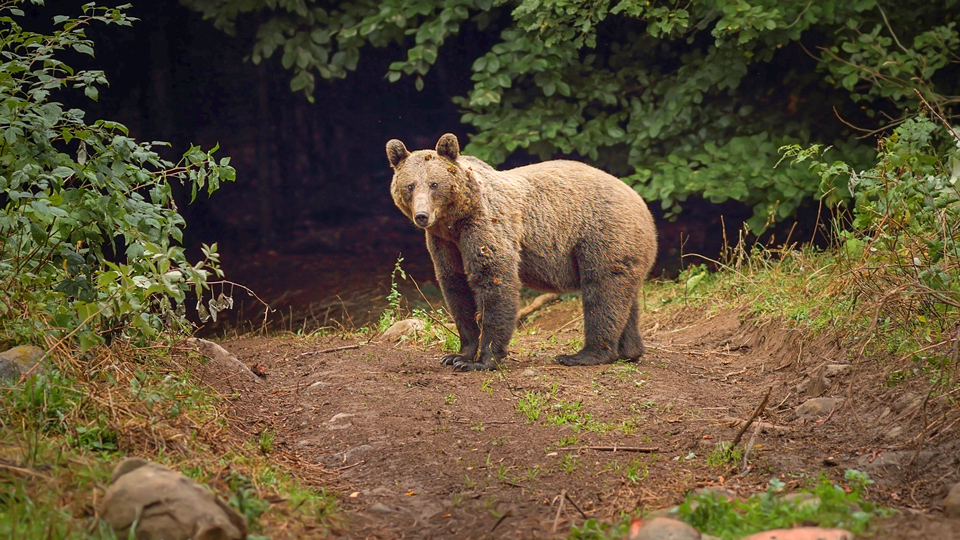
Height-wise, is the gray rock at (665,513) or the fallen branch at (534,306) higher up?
the gray rock at (665,513)

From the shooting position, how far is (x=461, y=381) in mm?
5617

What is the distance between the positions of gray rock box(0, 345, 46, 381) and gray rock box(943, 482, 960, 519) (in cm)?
396

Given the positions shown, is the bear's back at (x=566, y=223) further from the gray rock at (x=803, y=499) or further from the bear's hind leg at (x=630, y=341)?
the gray rock at (x=803, y=499)

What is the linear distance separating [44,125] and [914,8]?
321 inches

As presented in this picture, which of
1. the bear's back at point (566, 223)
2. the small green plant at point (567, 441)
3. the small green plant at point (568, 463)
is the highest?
the bear's back at point (566, 223)

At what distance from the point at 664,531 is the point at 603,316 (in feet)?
10.9

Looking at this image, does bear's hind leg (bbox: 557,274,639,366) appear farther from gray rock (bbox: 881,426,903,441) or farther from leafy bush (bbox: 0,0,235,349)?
leafy bush (bbox: 0,0,235,349)

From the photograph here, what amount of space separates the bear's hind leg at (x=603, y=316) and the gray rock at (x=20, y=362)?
11.8ft

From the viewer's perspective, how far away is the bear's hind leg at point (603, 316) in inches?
247

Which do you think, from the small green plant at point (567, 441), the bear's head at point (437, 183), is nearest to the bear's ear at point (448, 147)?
the bear's head at point (437, 183)

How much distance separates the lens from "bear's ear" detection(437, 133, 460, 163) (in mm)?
5891

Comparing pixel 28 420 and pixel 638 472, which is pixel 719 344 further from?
pixel 28 420

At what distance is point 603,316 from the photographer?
20.6 feet

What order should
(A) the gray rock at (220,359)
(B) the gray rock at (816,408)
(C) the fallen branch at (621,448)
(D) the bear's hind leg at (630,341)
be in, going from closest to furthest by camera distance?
1. (C) the fallen branch at (621,448)
2. (B) the gray rock at (816,408)
3. (A) the gray rock at (220,359)
4. (D) the bear's hind leg at (630,341)
